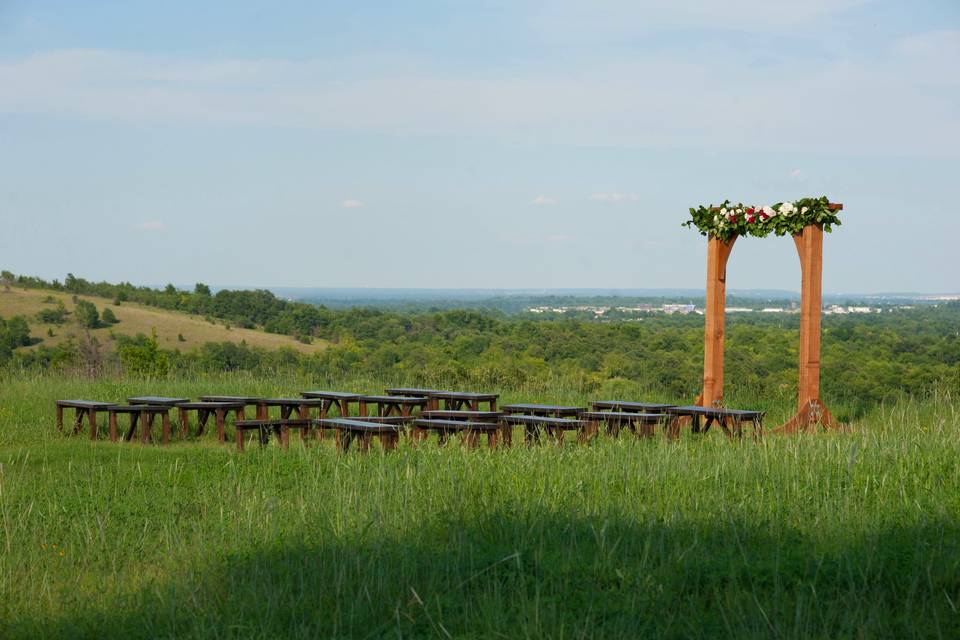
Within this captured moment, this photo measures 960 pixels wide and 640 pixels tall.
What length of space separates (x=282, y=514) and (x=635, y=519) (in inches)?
81.8

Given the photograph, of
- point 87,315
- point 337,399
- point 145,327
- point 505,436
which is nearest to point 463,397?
point 337,399

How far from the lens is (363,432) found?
29.7 ft

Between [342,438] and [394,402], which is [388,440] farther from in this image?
[394,402]

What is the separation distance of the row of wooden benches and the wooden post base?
35 cm

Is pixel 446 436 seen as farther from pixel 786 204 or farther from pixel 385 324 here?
pixel 385 324

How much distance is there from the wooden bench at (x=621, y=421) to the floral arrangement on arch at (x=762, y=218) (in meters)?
2.60

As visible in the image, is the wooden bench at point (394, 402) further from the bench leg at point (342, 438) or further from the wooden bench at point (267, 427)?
the bench leg at point (342, 438)

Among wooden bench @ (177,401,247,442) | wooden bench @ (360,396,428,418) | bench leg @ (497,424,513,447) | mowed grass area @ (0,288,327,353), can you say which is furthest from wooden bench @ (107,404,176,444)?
mowed grass area @ (0,288,327,353)

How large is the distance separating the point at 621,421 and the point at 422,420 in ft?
6.89

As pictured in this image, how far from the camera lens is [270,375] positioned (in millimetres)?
16516

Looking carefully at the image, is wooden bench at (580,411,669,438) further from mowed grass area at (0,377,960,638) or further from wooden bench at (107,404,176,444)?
wooden bench at (107,404,176,444)

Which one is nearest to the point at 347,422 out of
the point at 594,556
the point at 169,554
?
the point at 169,554

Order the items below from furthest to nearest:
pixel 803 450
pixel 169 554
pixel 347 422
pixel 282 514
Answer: pixel 347 422
pixel 803 450
pixel 282 514
pixel 169 554

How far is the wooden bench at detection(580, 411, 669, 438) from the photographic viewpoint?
9680 millimetres
